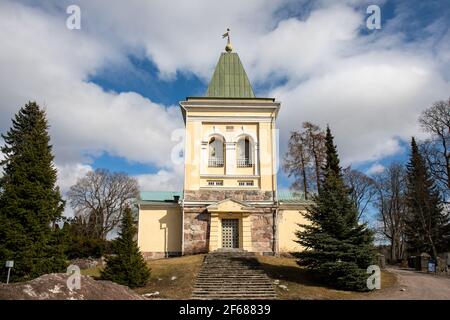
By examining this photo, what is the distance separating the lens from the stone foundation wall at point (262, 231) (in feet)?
86.2

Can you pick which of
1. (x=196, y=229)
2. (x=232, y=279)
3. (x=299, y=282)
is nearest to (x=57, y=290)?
(x=232, y=279)

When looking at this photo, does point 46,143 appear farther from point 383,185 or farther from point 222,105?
point 383,185

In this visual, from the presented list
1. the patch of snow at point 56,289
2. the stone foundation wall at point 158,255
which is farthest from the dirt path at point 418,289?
the stone foundation wall at point 158,255

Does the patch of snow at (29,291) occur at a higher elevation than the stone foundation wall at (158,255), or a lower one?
higher

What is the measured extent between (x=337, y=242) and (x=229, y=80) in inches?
672

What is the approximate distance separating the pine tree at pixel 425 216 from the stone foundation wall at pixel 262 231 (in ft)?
48.6

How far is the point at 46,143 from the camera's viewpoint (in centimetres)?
2081

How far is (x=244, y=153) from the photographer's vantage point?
29.2 m

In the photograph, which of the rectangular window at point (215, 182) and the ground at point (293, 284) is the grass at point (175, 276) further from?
the rectangular window at point (215, 182)

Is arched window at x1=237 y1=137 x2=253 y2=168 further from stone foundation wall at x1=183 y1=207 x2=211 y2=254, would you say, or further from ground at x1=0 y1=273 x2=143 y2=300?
ground at x1=0 y1=273 x2=143 y2=300

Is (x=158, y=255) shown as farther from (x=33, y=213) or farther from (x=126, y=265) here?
(x=33, y=213)

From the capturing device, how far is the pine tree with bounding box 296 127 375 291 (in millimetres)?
18359

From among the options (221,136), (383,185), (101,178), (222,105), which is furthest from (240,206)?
(101,178)
